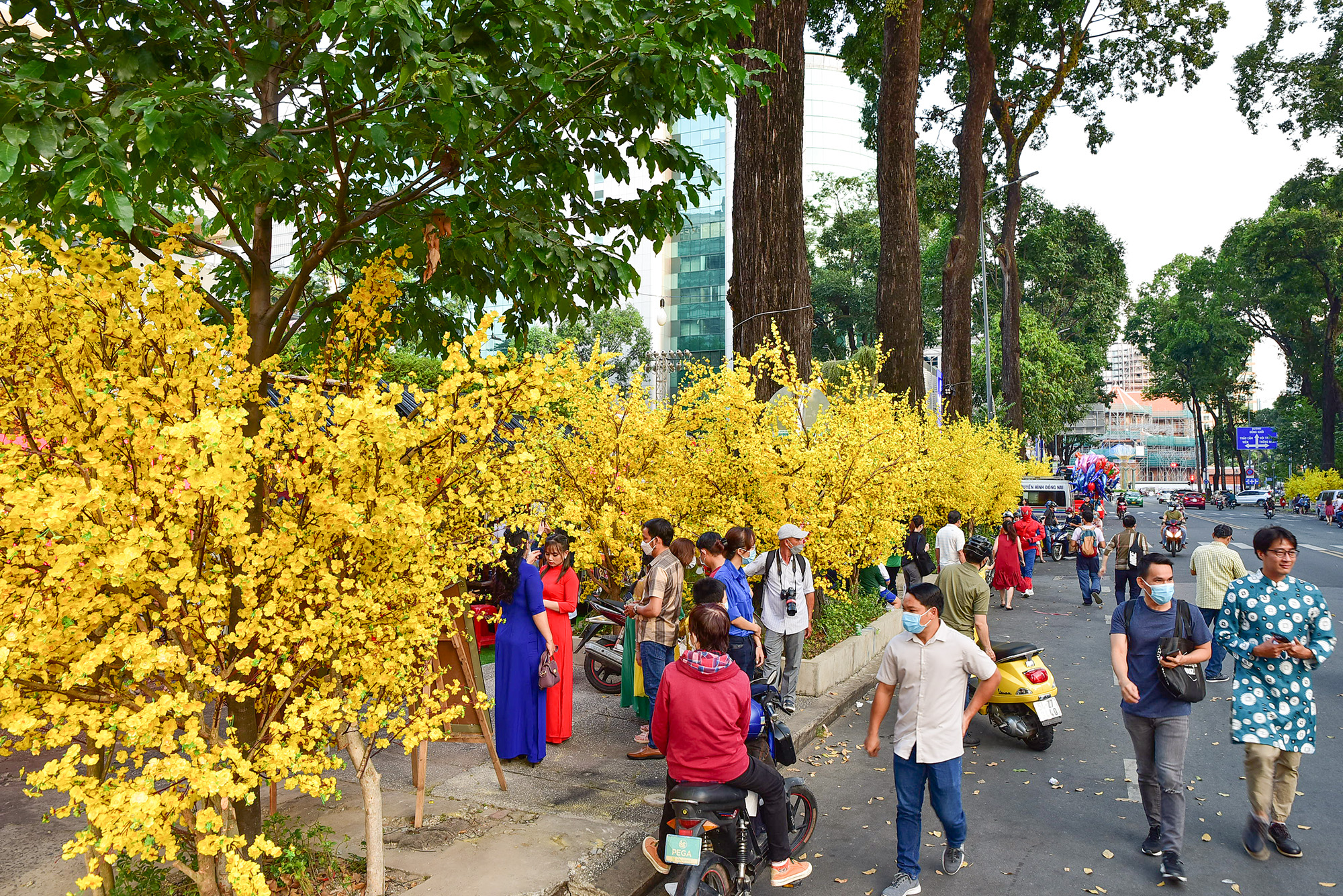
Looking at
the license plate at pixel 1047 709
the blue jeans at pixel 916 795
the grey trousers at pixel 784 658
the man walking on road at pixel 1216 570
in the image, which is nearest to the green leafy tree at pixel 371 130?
the blue jeans at pixel 916 795

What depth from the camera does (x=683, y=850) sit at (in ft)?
13.8

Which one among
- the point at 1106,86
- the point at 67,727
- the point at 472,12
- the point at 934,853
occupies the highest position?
the point at 1106,86

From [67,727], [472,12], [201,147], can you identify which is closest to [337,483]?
[67,727]

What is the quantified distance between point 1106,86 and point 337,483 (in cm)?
2978

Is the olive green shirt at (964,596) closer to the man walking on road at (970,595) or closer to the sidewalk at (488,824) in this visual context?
the man walking on road at (970,595)

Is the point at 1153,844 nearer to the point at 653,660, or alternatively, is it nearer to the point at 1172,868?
the point at 1172,868

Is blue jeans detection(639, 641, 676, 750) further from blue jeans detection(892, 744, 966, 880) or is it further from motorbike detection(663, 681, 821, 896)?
blue jeans detection(892, 744, 966, 880)

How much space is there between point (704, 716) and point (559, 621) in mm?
3315

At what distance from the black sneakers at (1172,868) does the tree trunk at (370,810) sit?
14.5 feet

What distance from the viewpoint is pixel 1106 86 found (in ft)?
88.7

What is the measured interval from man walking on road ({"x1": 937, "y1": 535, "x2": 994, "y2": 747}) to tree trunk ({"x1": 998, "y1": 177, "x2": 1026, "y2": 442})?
27.9 m

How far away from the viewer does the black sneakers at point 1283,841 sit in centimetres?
537

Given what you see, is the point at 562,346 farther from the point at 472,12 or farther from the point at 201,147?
the point at 201,147

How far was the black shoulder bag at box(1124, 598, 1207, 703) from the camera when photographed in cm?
523
